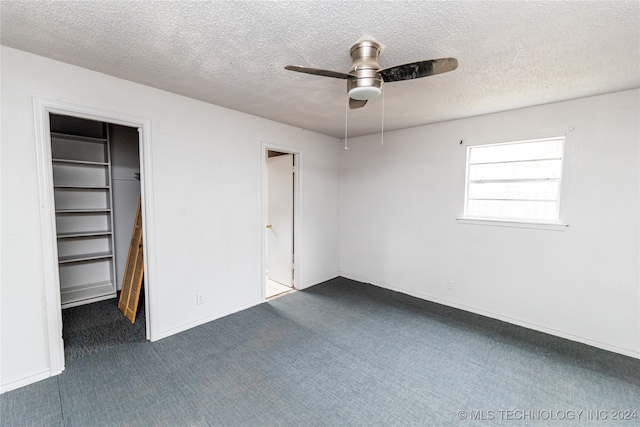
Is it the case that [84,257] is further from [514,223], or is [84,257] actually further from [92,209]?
[514,223]

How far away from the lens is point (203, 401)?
189 cm

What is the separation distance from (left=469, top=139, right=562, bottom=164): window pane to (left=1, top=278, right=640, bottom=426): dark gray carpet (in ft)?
6.20

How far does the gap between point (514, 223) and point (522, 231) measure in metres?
0.11

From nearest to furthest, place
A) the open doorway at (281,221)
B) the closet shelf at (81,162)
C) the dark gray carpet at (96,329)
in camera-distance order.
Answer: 1. the dark gray carpet at (96,329)
2. the closet shelf at (81,162)
3. the open doorway at (281,221)

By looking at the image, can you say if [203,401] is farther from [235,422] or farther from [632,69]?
[632,69]

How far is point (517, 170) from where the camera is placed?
3.05 m

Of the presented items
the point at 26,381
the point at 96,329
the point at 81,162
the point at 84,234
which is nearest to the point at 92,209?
the point at 84,234

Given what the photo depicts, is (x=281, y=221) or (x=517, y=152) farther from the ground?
(x=517, y=152)

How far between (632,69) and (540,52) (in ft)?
2.99

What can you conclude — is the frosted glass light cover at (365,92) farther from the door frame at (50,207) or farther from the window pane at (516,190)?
the window pane at (516,190)

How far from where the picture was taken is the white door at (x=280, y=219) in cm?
414

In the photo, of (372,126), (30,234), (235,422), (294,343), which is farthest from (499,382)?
(30,234)

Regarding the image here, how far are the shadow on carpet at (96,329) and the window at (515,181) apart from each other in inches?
158

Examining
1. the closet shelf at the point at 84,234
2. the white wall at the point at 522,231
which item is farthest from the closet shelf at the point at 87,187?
the white wall at the point at 522,231
